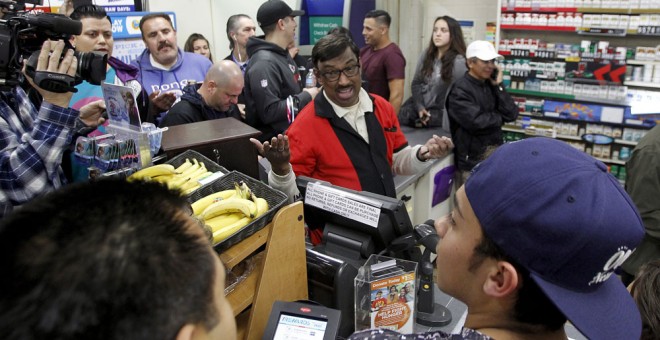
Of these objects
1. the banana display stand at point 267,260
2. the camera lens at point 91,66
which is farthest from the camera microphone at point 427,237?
the camera lens at point 91,66

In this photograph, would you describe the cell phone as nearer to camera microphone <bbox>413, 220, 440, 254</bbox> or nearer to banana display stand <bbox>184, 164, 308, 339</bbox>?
camera microphone <bbox>413, 220, 440, 254</bbox>

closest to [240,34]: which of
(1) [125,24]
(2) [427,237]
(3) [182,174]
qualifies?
Result: (1) [125,24]

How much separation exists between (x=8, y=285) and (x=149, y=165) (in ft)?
3.74

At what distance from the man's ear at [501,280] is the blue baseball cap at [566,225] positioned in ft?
0.09

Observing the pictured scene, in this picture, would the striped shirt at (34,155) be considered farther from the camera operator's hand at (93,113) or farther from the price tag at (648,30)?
the price tag at (648,30)

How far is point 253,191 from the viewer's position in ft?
5.52

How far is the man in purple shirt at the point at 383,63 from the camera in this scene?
15.6ft

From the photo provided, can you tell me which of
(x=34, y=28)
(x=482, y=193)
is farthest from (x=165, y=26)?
(x=482, y=193)

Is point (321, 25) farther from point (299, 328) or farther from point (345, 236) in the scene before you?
point (299, 328)

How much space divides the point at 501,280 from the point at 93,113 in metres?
1.66

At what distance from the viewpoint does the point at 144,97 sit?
106 inches

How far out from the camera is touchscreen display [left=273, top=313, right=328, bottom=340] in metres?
1.36

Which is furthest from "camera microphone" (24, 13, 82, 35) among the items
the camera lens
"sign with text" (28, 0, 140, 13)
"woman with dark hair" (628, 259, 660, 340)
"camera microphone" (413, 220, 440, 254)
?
"sign with text" (28, 0, 140, 13)

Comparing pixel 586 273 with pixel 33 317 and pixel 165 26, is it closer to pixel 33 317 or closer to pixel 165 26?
pixel 33 317
